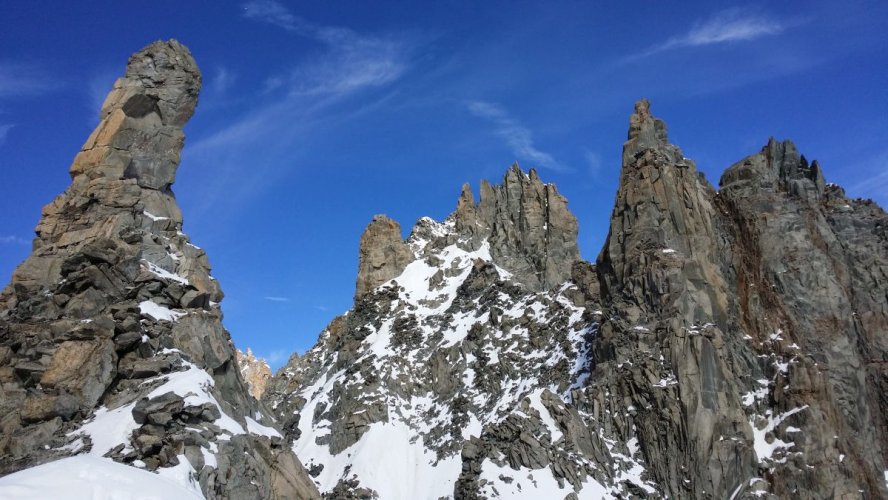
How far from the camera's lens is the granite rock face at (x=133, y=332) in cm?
3021

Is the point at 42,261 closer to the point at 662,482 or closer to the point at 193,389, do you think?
the point at 193,389

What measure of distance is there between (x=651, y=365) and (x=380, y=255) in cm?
5744

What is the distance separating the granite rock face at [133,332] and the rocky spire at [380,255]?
212 feet

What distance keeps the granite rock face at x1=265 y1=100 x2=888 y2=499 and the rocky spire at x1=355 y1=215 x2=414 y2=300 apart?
663 centimetres

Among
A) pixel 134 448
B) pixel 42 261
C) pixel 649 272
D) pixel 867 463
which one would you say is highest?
pixel 649 272

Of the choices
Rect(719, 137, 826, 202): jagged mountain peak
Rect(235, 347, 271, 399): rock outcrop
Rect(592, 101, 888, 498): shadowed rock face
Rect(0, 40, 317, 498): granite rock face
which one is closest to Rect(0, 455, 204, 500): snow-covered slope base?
Rect(0, 40, 317, 498): granite rock face

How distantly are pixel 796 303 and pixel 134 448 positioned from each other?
73175 millimetres

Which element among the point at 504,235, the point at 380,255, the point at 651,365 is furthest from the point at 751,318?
the point at 380,255

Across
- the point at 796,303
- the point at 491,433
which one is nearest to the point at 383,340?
the point at 491,433

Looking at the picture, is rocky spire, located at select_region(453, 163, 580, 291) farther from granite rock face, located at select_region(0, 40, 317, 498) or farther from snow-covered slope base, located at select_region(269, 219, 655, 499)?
granite rock face, located at select_region(0, 40, 317, 498)

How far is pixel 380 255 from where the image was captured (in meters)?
117

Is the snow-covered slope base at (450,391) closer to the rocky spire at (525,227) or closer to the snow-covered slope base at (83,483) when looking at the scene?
the rocky spire at (525,227)

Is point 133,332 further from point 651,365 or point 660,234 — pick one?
point 660,234

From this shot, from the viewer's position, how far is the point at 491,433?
70.4 meters
